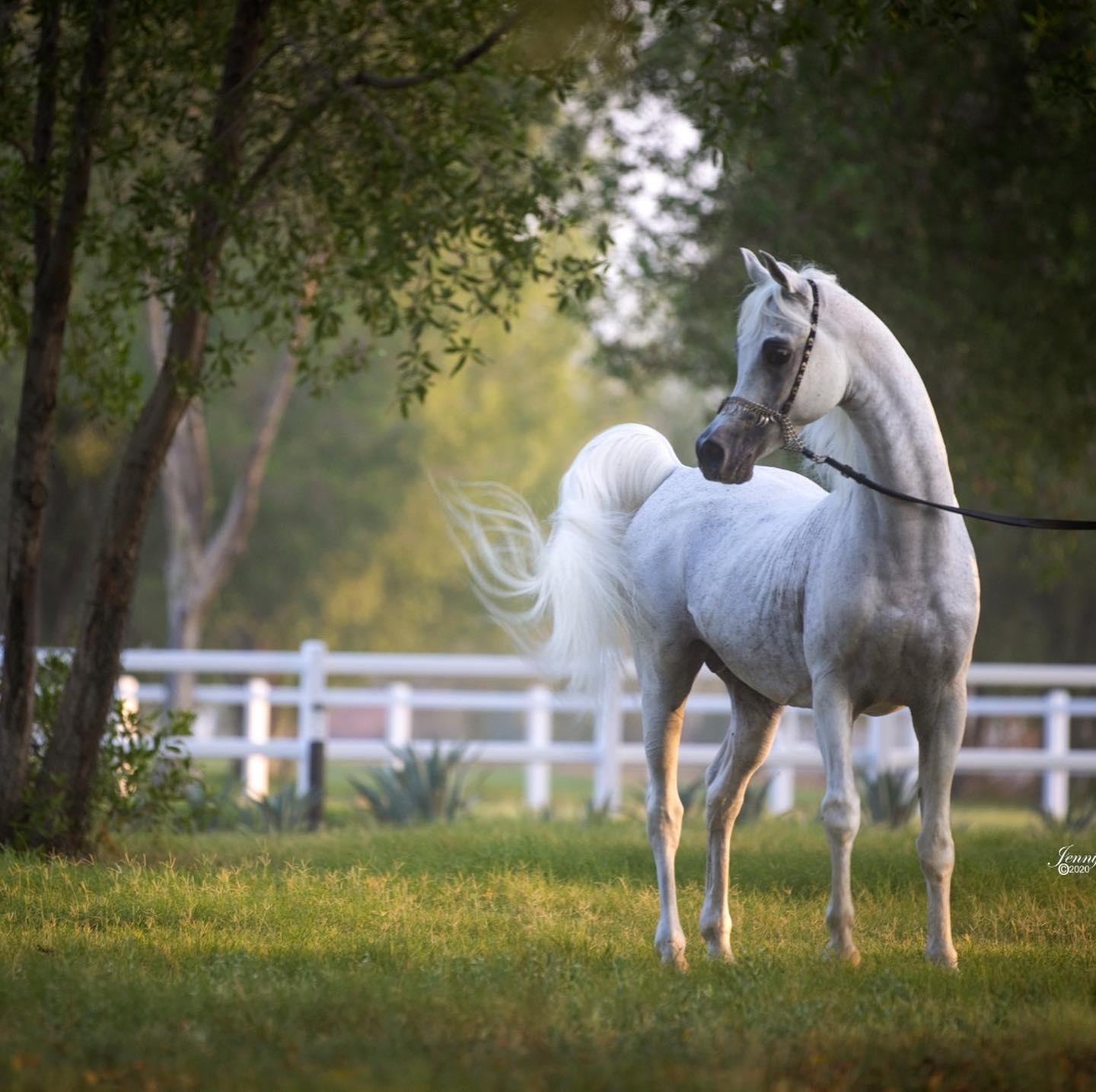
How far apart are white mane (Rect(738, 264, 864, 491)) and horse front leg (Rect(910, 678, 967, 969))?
0.85 metres

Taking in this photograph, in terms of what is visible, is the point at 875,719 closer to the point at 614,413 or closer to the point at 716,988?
the point at 716,988

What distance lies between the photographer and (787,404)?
4879 millimetres

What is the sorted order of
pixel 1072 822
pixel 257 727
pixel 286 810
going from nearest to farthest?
pixel 286 810
pixel 1072 822
pixel 257 727

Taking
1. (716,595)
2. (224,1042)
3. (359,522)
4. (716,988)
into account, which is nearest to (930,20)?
(716,595)

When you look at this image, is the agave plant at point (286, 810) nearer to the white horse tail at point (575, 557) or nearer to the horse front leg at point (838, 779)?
the white horse tail at point (575, 557)

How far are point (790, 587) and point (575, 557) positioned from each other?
1128mm

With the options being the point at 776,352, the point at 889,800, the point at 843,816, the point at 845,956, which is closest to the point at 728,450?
the point at 776,352

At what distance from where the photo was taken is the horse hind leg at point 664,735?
5746 millimetres

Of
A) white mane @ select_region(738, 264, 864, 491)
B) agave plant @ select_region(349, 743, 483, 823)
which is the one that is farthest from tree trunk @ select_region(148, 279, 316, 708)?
white mane @ select_region(738, 264, 864, 491)

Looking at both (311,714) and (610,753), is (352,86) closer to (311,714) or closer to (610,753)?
(311,714)

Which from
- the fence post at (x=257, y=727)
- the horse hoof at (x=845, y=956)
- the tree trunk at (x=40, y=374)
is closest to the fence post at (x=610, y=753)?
the fence post at (x=257, y=727)

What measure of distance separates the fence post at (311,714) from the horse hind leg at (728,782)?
6.58 meters

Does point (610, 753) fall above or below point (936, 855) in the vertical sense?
below

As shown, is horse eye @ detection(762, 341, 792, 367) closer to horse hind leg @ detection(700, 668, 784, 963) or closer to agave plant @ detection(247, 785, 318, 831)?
horse hind leg @ detection(700, 668, 784, 963)
